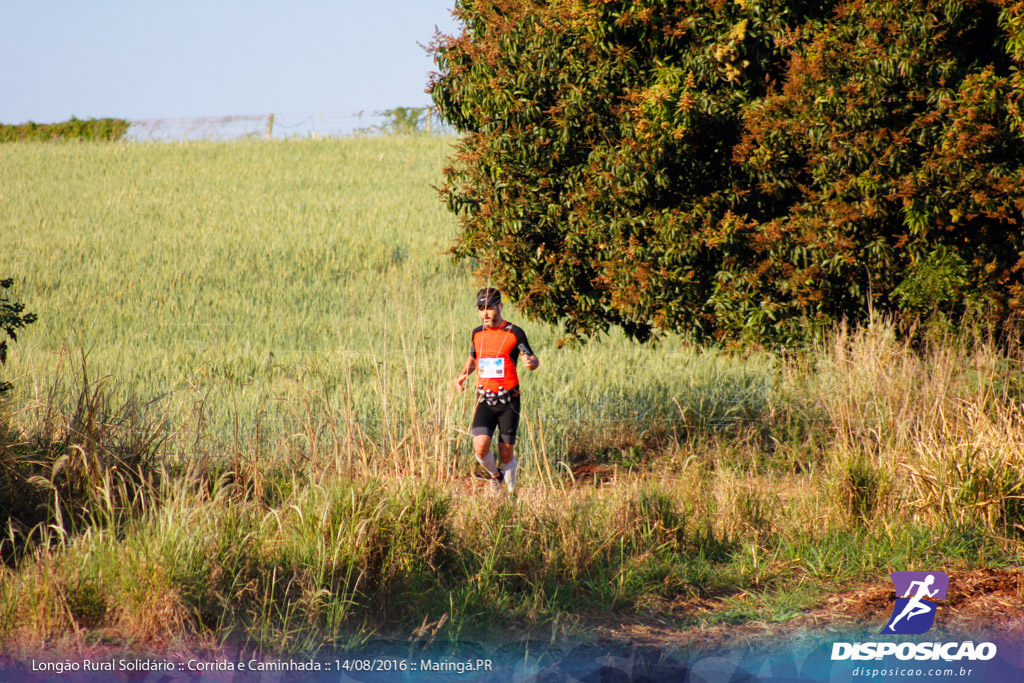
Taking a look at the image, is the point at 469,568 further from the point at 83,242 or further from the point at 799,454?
the point at 83,242

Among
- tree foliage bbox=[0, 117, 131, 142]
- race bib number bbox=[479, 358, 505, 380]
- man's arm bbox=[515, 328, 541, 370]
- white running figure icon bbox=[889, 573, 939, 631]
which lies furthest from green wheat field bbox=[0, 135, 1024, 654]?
tree foliage bbox=[0, 117, 131, 142]

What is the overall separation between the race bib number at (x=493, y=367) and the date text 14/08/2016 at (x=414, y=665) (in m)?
2.70

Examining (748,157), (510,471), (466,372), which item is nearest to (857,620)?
(510,471)

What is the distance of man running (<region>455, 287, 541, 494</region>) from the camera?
6383 mm

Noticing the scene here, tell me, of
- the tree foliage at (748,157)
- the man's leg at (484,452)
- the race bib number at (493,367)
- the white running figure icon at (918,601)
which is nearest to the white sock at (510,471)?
the man's leg at (484,452)

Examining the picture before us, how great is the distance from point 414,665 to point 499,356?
111 inches

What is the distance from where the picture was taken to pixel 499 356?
6387mm

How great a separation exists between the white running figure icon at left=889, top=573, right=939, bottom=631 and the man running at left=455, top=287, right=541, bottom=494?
2.74 m

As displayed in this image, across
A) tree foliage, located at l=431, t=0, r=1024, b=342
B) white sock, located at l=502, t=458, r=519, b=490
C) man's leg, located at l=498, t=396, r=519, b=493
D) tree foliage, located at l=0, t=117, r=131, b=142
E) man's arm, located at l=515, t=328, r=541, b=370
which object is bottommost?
white sock, located at l=502, t=458, r=519, b=490

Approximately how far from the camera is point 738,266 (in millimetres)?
7672

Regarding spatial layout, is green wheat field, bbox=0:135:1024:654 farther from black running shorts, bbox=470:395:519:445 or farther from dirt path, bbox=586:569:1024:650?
black running shorts, bbox=470:395:519:445

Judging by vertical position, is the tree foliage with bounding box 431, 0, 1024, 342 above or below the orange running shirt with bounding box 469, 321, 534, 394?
above

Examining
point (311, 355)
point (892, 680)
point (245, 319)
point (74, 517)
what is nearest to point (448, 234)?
point (245, 319)

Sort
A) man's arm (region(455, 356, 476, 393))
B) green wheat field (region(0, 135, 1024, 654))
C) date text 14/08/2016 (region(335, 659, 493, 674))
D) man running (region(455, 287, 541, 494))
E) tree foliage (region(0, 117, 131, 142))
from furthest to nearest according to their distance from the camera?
tree foliage (region(0, 117, 131, 142)) < man running (region(455, 287, 541, 494)) < man's arm (region(455, 356, 476, 393)) < green wheat field (region(0, 135, 1024, 654)) < date text 14/08/2016 (region(335, 659, 493, 674))
